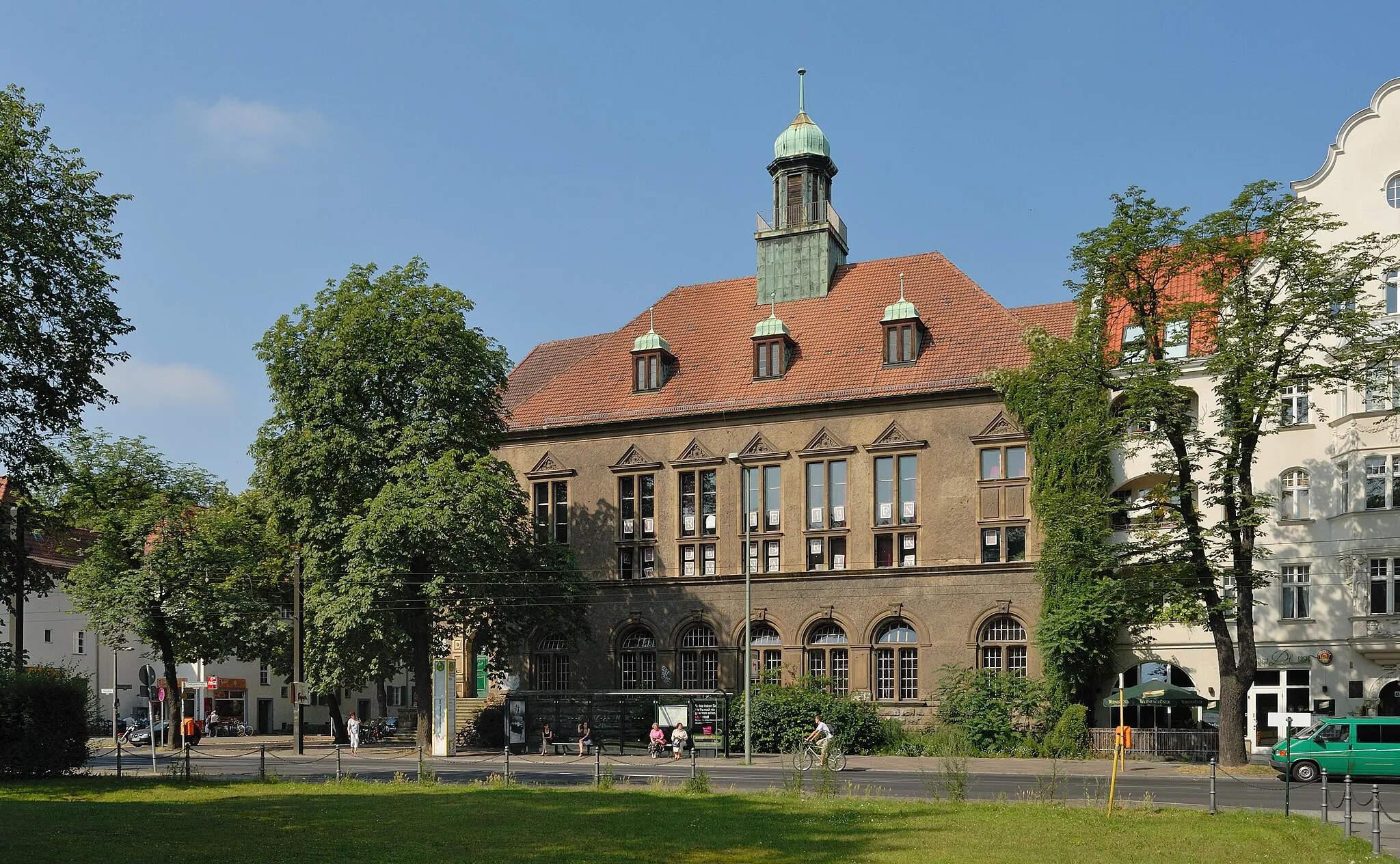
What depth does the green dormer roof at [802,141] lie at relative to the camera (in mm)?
56750

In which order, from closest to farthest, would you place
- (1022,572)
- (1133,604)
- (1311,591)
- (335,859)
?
1. (335,859)
2. (1133,604)
3. (1311,591)
4. (1022,572)

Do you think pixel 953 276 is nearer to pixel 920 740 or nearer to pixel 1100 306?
pixel 1100 306

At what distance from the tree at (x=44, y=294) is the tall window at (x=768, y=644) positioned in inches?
1038

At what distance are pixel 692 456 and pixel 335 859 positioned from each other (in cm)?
3548

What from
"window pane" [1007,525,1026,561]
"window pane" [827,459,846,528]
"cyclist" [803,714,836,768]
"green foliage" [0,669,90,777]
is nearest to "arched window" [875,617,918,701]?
"window pane" [827,459,846,528]

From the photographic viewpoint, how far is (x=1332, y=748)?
32875 mm

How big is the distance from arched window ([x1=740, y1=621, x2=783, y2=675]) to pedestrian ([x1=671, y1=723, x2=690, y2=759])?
280 inches

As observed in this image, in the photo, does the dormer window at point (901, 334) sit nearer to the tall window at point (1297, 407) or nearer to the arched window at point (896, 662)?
the arched window at point (896, 662)

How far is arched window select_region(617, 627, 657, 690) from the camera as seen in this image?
52.0 m

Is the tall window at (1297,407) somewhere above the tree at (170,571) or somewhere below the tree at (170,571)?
above

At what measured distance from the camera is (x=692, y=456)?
5256cm

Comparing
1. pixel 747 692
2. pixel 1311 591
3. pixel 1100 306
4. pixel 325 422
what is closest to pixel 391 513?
pixel 325 422

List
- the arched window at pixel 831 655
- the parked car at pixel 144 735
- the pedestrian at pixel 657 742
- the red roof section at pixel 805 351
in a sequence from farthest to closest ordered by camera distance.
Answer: the parked car at pixel 144 735, the red roof section at pixel 805 351, the arched window at pixel 831 655, the pedestrian at pixel 657 742

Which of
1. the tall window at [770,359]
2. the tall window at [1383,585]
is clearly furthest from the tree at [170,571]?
the tall window at [1383,585]
